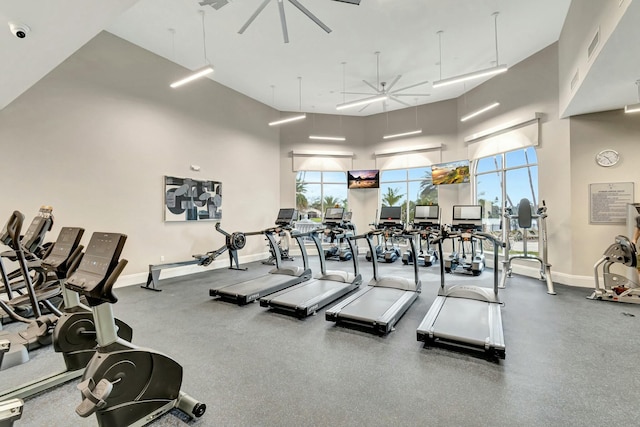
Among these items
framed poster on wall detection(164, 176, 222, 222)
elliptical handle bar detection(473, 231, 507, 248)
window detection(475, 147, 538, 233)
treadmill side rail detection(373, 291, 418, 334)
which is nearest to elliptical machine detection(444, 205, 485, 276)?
window detection(475, 147, 538, 233)

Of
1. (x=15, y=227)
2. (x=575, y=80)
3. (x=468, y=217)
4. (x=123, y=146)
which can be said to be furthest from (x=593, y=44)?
(x=123, y=146)

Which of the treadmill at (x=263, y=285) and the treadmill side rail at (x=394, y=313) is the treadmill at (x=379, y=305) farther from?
the treadmill at (x=263, y=285)

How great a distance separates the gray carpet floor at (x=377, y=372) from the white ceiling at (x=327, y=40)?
11.8 feet

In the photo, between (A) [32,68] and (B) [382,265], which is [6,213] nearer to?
(A) [32,68]

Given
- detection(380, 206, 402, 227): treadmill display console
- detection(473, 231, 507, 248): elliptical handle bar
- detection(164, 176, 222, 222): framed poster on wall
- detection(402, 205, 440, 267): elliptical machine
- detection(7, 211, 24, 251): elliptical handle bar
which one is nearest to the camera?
detection(7, 211, 24, 251): elliptical handle bar

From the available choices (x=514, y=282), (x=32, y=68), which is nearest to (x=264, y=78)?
(x=32, y=68)

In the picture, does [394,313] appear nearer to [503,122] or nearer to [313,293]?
[313,293]

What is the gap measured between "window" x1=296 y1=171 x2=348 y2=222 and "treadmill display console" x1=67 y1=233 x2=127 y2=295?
331 inches

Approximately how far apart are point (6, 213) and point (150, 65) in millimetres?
4010

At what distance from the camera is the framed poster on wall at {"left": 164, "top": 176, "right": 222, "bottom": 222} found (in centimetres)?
655

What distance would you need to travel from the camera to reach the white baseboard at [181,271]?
18.6 ft

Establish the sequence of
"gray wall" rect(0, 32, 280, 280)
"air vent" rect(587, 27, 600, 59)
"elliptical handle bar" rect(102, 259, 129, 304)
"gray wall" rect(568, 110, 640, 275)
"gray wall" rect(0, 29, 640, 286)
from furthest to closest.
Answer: "gray wall" rect(568, 110, 640, 275) < "gray wall" rect(0, 29, 640, 286) < "gray wall" rect(0, 32, 280, 280) < "air vent" rect(587, 27, 600, 59) < "elliptical handle bar" rect(102, 259, 129, 304)

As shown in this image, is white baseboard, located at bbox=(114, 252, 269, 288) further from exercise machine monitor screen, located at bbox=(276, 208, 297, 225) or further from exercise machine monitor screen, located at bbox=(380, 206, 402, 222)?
exercise machine monitor screen, located at bbox=(380, 206, 402, 222)

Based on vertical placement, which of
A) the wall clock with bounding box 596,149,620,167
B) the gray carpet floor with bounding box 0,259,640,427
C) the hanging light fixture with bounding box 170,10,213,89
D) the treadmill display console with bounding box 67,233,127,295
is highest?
the hanging light fixture with bounding box 170,10,213,89
